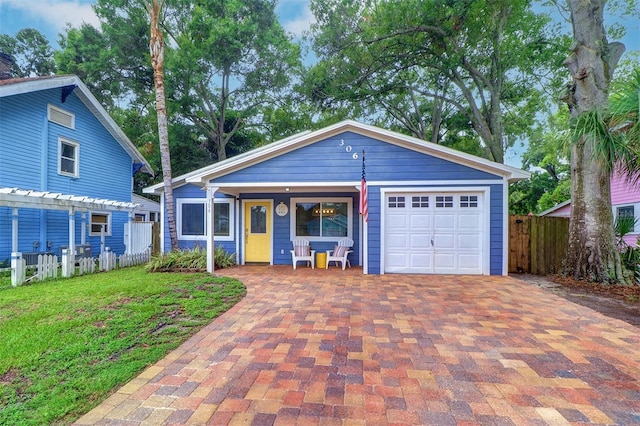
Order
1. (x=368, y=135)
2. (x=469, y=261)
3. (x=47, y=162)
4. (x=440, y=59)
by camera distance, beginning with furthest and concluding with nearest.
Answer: (x=440, y=59) → (x=47, y=162) → (x=368, y=135) → (x=469, y=261)

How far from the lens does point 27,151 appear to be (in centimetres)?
891

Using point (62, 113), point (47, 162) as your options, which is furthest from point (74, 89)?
point (47, 162)

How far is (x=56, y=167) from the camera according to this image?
31.9ft

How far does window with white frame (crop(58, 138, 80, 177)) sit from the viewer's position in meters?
9.88

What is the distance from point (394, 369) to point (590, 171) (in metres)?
7.19

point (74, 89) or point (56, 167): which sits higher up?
point (74, 89)

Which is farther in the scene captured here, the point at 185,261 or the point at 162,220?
the point at 162,220

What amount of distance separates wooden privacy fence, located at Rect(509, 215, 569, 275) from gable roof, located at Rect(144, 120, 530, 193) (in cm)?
155

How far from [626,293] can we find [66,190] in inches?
598

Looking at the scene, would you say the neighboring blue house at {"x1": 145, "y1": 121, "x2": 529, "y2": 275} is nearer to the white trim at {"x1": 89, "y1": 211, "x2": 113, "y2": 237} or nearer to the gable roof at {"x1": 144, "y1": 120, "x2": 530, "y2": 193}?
the gable roof at {"x1": 144, "y1": 120, "x2": 530, "y2": 193}

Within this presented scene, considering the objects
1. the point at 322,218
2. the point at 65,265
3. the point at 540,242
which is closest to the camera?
the point at 65,265

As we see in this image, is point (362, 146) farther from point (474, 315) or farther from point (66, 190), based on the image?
point (66, 190)

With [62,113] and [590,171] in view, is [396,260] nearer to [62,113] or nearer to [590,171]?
[590,171]

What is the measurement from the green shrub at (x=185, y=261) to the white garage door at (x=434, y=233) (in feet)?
15.3
